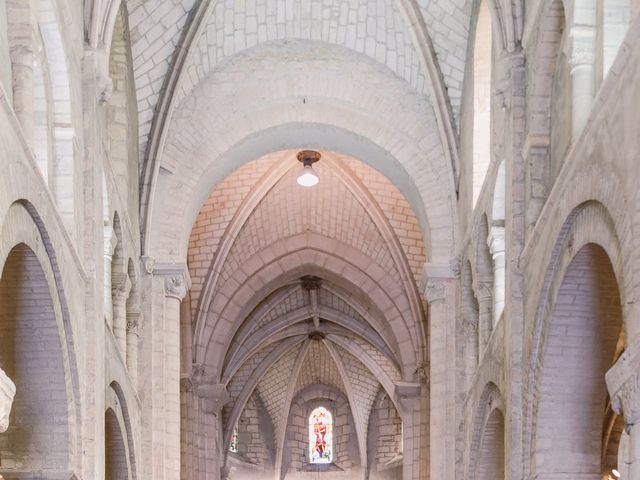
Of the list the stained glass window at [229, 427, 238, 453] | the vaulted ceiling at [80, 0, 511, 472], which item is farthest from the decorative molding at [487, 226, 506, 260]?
the stained glass window at [229, 427, 238, 453]

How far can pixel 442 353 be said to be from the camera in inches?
824

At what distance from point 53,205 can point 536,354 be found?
4.79m

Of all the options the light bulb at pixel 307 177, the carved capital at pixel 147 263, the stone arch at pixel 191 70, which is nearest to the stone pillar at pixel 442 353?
the stone arch at pixel 191 70

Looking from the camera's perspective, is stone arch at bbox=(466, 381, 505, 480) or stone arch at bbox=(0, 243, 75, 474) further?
stone arch at bbox=(466, 381, 505, 480)

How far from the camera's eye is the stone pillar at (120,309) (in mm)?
18469

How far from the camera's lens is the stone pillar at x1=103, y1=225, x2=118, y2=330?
1748 centimetres

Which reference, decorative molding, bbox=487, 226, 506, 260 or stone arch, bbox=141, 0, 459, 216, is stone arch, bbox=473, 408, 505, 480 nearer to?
decorative molding, bbox=487, 226, 506, 260

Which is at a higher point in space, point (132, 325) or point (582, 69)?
point (582, 69)

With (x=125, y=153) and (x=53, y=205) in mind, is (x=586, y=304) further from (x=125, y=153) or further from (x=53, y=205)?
→ (x=125, y=153)

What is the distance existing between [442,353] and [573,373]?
7.23 metres

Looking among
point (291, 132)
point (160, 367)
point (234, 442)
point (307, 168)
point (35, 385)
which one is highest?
point (307, 168)

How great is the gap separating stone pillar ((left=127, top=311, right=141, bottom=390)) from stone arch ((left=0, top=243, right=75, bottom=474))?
5.36 metres

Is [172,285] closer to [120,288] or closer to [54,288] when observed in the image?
[120,288]

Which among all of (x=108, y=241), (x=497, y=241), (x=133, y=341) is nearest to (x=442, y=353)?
(x=497, y=241)
